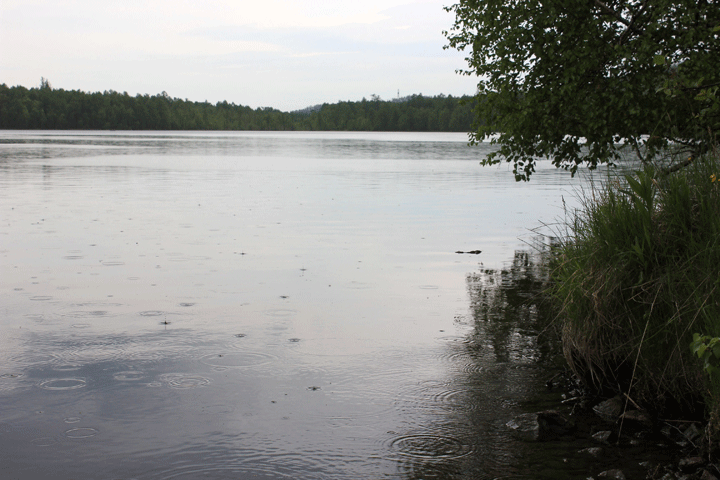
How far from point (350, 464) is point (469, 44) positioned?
11.5 meters

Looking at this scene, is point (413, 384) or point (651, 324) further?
point (413, 384)

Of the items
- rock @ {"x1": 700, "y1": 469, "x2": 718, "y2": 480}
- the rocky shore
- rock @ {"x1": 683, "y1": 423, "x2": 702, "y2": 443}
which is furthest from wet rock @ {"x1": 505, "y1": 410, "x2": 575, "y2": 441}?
rock @ {"x1": 700, "y1": 469, "x2": 718, "y2": 480}

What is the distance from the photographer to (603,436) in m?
5.80

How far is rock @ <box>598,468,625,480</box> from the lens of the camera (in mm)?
5097

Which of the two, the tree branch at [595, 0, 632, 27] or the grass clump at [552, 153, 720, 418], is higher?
the tree branch at [595, 0, 632, 27]

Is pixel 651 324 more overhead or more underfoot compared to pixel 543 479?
more overhead

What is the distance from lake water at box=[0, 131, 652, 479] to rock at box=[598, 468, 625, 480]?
0.47ft

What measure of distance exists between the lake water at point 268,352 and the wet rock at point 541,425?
144mm

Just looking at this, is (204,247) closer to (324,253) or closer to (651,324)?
(324,253)

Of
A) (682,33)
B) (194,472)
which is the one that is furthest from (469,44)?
(194,472)

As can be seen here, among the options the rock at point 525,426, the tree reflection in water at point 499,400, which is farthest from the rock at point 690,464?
the rock at point 525,426

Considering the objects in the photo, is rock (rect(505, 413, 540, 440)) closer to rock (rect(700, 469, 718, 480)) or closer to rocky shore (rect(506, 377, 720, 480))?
rocky shore (rect(506, 377, 720, 480))

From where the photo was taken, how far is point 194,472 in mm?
5133

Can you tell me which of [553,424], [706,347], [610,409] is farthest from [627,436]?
[706,347]
